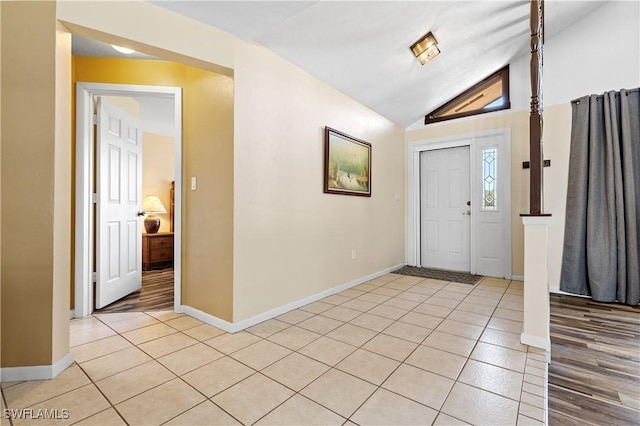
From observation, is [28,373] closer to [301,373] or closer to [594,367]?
[301,373]

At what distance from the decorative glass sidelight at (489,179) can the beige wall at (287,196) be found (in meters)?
1.75

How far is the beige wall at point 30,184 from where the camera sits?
5.24ft

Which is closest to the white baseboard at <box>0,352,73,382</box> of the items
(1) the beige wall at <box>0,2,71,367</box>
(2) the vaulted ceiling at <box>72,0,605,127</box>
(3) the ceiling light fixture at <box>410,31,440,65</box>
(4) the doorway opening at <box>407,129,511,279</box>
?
(1) the beige wall at <box>0,2,71,367</box>

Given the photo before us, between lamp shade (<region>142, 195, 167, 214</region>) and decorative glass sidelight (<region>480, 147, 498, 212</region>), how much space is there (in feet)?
16.7

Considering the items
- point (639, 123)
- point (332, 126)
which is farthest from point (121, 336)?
point (639, 123)

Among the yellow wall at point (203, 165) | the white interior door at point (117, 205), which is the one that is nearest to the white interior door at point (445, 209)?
the yellow wall at point (203, 165)

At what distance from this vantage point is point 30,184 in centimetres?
163

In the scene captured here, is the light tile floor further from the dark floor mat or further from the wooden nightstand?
the wooden nightstand

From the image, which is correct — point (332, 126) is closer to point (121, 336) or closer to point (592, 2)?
point (121, 336)

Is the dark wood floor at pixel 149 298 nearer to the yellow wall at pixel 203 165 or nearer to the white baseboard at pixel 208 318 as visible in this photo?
the white baseboard at pixel 208 318

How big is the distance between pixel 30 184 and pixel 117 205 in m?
1.48

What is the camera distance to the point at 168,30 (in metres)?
1.96

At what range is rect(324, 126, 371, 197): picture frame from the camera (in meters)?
3.20

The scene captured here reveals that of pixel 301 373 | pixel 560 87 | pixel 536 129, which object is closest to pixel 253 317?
pixel 301 373
